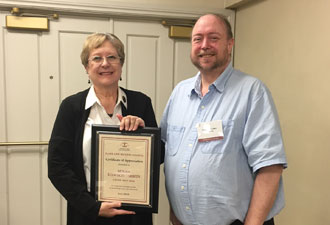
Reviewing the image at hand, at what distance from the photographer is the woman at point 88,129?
45.9 inches

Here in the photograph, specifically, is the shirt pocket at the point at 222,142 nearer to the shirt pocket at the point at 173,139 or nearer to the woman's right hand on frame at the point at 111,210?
the shirt pocket at the point at 173,139

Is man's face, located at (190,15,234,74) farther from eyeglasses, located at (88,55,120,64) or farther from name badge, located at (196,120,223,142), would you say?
eyeglasses, located at (88,55,120,64)

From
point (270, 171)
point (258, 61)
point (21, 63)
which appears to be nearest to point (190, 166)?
point (270, 171)

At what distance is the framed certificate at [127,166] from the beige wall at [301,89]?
36.1 inches

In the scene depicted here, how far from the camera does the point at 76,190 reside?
46.1 inches

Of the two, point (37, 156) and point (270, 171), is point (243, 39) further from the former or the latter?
point (37, 156)

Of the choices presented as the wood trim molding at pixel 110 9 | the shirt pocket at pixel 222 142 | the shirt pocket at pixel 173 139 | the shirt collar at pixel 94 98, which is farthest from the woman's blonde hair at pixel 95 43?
the wood trim molding at pixel 110 9

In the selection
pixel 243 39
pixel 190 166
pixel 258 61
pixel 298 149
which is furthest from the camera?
pixel 243 39

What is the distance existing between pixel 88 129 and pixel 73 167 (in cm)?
18

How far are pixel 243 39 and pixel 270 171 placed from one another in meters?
1.48

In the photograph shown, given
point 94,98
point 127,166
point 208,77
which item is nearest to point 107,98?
point 94,98

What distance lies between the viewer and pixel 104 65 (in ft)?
3.98

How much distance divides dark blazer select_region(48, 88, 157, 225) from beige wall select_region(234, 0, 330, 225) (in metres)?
0.93

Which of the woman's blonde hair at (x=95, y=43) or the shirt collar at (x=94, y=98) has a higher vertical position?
the woman's blonde hair at (x=95, y=43)
